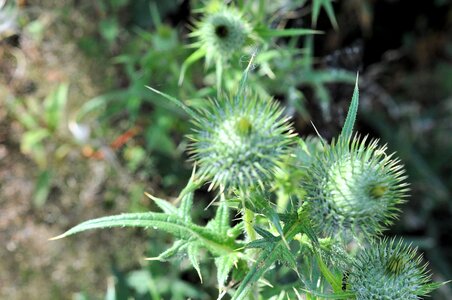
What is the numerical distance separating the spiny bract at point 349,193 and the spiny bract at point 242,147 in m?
0.17

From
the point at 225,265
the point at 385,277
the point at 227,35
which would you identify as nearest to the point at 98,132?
the point at 227,35

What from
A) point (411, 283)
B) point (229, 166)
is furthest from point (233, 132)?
point (411, 283)

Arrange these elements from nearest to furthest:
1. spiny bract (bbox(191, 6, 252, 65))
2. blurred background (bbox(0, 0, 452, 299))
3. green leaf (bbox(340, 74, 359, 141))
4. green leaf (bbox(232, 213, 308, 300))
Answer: green leaf (bbox(232, 213, 308, 300)) → green leaf (bbox(340, 74, 359, 141)) → spiny bract (bbox(191, 6, 252, 65)) → blurred background (bbox(0, 0, 452, 299))

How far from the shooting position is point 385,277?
1956mm

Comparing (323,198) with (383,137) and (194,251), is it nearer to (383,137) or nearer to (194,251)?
(194,251)

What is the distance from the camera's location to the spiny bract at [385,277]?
6.37 ft

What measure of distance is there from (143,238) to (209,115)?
8.79 ft

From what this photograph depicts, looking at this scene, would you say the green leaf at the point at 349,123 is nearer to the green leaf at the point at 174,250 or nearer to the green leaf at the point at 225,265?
the green leaf at the point at 225,265

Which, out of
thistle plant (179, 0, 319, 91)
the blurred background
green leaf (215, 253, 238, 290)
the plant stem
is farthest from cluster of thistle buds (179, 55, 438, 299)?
the blurred background

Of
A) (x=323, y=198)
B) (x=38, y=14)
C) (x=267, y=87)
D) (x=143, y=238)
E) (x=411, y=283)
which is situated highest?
(x=323, y=198)

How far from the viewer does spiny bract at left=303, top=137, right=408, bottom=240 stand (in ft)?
6.20

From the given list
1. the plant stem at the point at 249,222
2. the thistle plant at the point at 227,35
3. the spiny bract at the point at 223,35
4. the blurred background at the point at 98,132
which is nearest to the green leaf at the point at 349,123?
the plant stem at the point at 249,222

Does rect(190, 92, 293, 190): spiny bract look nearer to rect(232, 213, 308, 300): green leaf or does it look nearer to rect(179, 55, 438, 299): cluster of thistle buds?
rect(179, 55, 438, 299): cluster of thistle buds

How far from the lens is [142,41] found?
14.7ft
